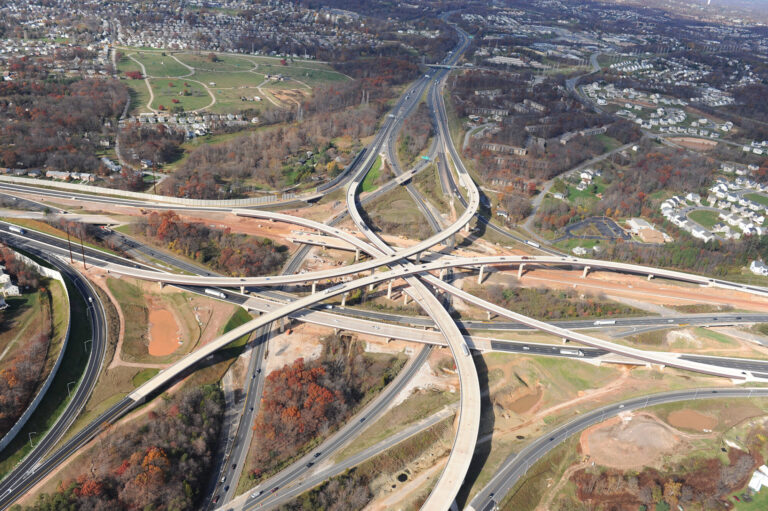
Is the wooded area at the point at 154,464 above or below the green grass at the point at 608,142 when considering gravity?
below

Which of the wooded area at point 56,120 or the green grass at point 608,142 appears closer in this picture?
the wooded area at point 56,120

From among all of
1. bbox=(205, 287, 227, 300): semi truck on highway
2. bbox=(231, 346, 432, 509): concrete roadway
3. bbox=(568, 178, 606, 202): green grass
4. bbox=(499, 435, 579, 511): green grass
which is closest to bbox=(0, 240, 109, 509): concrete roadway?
bbox=(205, 287, 227, 300): semi truck on highway

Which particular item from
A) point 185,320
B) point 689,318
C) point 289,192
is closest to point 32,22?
point 289,192

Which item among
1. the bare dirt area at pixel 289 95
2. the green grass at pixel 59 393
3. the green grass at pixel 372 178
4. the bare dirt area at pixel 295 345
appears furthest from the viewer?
the bare dirt area at pixel 289 95

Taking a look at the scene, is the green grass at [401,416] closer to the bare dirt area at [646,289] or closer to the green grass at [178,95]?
the bare dirt area at [646,289]

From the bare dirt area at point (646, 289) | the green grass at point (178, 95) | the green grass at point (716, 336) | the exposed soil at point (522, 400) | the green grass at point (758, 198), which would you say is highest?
the green grass at point (758, 198)

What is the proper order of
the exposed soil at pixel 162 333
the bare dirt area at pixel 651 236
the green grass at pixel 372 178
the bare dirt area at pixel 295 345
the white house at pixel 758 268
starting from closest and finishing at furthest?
the exposed soil at pixel 162 333 < the bare dirt area at pixel 295 345 < the white house at pixel 758 268 < the bare dirt area at pixel 651 236 < the green grass at pixel 372 178

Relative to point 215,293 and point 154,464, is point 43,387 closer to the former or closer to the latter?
point 154,464

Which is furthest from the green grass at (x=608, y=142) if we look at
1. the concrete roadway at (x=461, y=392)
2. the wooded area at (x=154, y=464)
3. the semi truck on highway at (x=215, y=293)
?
the wooded area at (x=154, y=464)
